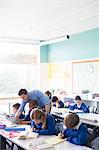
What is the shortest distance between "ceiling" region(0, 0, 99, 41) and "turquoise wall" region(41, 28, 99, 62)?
33cm

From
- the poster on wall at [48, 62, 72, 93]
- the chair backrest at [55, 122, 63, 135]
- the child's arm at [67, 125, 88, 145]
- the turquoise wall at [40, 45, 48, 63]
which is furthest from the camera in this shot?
the turquoise wall at [40, 45, 48, 63]

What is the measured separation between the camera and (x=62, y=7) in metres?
4.48

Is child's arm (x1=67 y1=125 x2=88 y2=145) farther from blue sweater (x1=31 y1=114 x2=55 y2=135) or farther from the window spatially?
the window

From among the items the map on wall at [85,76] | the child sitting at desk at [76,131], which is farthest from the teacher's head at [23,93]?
the map on wall at [85,76]

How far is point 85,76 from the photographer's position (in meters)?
7.28

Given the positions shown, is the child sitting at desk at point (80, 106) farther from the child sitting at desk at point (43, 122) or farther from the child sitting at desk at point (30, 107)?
the child sitting at desk at point (43, 122)

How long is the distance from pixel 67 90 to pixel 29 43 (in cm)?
218

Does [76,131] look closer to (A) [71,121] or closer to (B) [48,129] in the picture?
(A) [71,121]

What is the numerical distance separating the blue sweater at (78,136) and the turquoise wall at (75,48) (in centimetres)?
393

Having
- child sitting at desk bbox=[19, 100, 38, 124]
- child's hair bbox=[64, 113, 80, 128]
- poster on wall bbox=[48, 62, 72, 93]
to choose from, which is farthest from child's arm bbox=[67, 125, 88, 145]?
poster on wall bbox=[48, 62, 72, 93]

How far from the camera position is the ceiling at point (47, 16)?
426 cm

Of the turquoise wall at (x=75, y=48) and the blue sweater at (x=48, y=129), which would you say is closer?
the blue sweater at (x=48, y=129)

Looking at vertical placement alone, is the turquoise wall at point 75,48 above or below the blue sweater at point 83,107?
above

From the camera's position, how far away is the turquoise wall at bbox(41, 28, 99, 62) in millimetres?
6922
